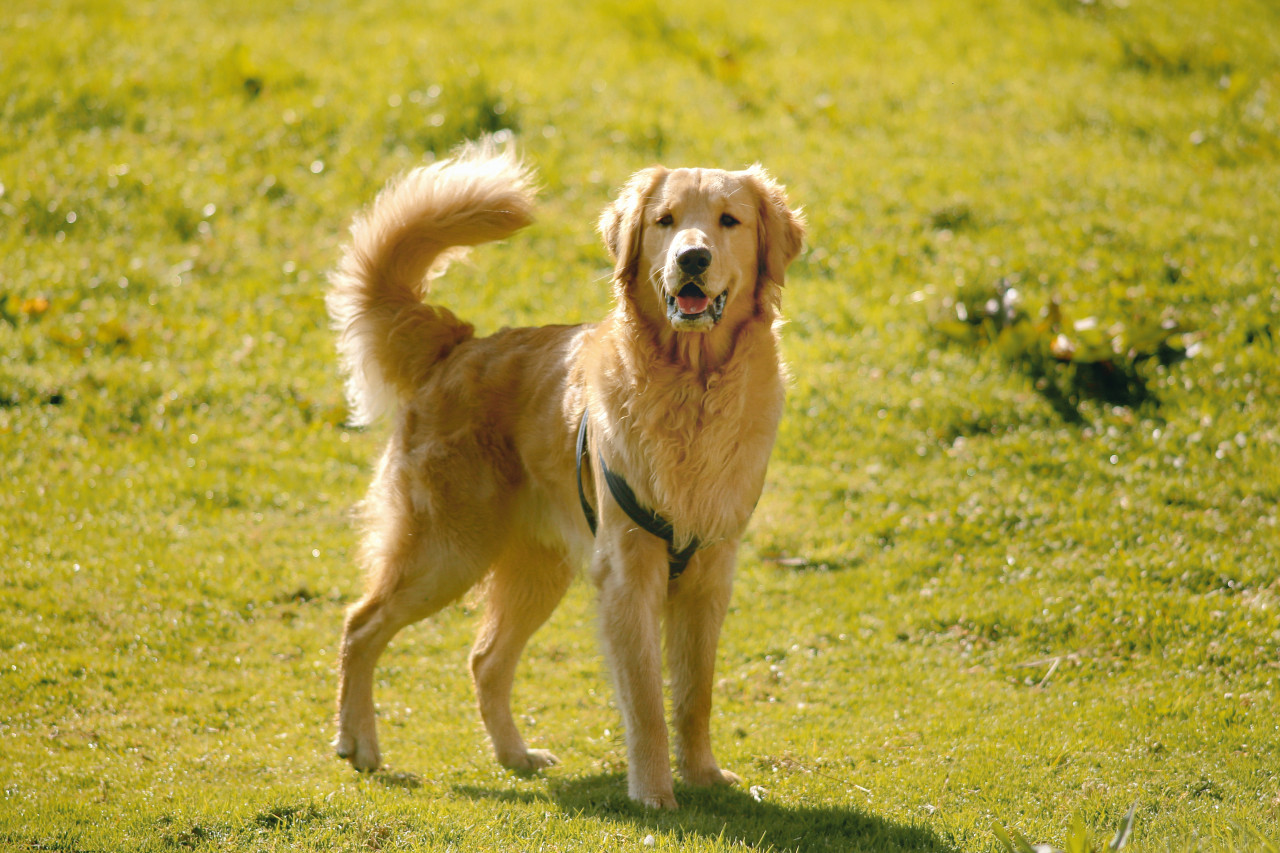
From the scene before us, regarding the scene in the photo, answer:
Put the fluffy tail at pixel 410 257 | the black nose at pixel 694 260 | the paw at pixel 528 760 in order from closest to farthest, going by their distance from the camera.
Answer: the black nose at pixel 694 260 < the paw at pixel 528 760 < the fluffy tail at pixel 410 257

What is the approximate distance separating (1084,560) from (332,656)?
14.2 ft

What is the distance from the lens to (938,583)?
6.84m

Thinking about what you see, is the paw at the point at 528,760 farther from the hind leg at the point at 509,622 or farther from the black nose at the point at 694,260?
the black nose at the point at 694,260

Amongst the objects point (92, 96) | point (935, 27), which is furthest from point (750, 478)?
point (935, 27)

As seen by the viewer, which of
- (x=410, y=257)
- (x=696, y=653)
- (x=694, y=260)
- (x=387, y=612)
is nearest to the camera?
(x=694, y=260)

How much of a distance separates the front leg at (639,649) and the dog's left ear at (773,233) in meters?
1.20

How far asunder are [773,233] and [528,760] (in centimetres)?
263

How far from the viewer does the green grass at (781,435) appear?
15.7ft

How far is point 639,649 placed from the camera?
451 centimetres

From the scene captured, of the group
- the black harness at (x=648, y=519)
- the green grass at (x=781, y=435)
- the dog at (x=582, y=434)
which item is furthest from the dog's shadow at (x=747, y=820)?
the black harness at (x=648, y=519)

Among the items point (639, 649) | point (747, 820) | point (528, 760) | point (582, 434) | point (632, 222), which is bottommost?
point (528, 760)

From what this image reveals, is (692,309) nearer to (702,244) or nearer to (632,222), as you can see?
(702,244)

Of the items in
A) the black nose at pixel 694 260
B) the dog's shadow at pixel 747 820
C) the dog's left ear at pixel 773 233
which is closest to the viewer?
the dog's shadow at pixel 747 820

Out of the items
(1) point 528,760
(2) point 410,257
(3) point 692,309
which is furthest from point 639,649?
(2) point 410,257
